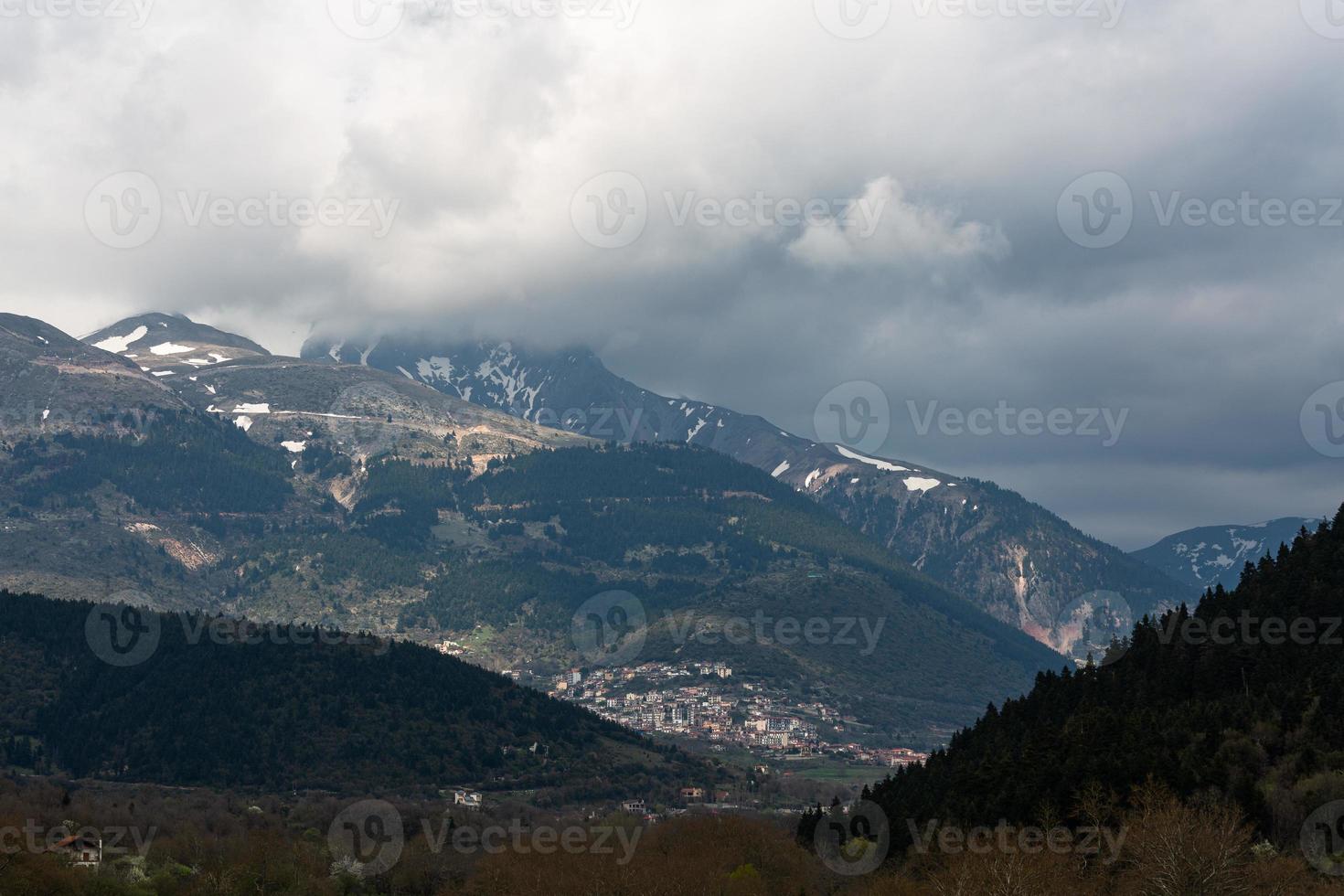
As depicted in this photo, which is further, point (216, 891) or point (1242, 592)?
point (1242, 592)

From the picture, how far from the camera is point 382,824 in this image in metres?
198

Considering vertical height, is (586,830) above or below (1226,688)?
below

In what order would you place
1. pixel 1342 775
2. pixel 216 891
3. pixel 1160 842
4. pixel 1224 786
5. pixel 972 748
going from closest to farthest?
pixel 1160 842 < pixel 1342 775 < pixel 1224 786 < pixel 216 891 < pixel 972 748

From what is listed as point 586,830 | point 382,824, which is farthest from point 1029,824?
point 382,824

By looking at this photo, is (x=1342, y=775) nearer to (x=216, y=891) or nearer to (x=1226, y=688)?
(x=1226, y=688)

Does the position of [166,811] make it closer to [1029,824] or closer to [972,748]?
[972,748]

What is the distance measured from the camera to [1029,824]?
12481 cm

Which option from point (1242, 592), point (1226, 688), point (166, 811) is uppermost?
point (1242, 592)

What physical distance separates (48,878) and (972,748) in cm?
9378

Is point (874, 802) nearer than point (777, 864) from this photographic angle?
No

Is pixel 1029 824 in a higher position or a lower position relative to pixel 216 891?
higher

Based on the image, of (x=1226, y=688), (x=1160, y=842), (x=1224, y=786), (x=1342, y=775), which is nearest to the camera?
(x=1160, y=842)

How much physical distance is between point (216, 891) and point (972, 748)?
7961cm

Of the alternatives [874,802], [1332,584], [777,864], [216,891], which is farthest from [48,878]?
[1332,584]
